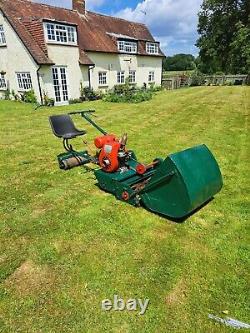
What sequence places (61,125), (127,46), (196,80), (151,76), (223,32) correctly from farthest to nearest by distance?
1. (223,32)
2. (196,80)
3. (151,76)
4. (127,46)
5. (61,125)

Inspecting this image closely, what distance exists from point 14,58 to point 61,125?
48.0 feet

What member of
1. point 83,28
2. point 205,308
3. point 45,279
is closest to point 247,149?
point 205,308

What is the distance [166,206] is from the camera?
13.8 feet

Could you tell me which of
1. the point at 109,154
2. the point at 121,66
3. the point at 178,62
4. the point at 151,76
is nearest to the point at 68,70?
the point at 121,66

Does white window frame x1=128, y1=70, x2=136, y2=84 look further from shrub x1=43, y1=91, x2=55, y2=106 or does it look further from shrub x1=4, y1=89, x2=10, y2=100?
shrub x1=4, y1=89, x2=10, y2=100

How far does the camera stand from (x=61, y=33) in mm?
18500

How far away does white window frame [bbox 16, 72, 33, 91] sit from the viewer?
59.8 feet

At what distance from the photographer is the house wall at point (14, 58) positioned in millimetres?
17625

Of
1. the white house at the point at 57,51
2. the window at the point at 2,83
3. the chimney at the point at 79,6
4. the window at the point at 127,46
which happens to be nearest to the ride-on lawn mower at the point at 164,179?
the white house at the point at 57,51

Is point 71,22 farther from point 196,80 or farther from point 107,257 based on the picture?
point 107,257

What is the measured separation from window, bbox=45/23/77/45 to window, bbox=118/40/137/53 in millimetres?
6885

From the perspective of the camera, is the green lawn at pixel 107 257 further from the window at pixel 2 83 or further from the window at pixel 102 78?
the window at pixel 102 78

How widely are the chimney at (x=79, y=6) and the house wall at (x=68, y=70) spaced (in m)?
7.03

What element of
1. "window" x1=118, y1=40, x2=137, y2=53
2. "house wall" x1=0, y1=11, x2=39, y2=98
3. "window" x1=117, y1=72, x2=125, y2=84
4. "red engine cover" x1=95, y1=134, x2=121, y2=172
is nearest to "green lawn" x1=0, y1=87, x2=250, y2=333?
"red engine cover" x1=95, y1=134, x2=121, y2=172
